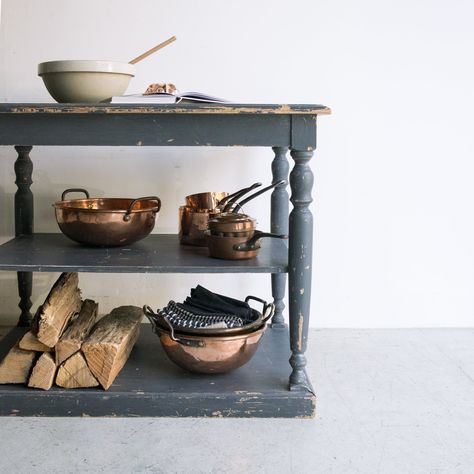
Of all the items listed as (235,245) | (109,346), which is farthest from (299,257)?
(109,346)

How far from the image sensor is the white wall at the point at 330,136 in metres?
3.18

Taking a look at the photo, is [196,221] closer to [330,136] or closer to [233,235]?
[233,235]

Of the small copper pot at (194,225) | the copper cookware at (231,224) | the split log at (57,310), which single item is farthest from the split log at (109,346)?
the copper cookware at (231,224)

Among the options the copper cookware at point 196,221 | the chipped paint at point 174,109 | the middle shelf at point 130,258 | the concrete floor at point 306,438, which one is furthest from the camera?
the copper cookware at point 196,221

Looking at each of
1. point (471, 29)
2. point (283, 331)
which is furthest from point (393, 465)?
point (471, 29)

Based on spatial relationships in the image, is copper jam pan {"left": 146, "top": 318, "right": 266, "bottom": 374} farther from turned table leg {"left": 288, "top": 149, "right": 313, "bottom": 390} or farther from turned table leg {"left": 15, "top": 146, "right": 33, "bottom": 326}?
turned table leg {"left": 15, "top": 146, "right": 33, "bottom": 326}

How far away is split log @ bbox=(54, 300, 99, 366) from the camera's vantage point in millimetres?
2393

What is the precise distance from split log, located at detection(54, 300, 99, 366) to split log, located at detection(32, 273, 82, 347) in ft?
0.07

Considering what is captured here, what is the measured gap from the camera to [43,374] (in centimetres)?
239

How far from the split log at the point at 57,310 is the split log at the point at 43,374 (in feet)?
0.20

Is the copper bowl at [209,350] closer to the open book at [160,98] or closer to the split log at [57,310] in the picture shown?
the split log at [57,310]

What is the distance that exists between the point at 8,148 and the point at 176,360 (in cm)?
140

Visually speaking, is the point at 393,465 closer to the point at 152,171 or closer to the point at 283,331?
the point at 283,331

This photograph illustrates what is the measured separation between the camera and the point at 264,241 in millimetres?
2959
